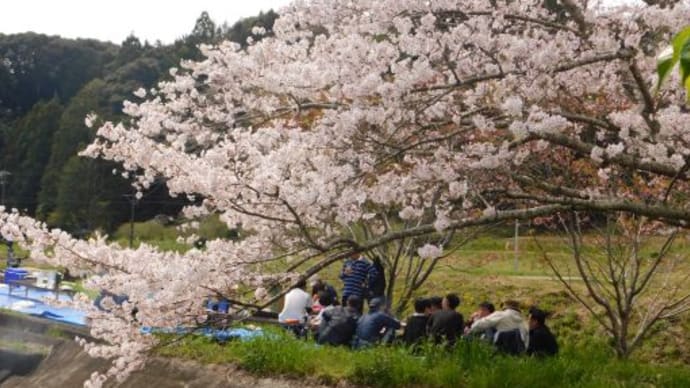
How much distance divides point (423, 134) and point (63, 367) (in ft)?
26.8

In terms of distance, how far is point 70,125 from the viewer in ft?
138

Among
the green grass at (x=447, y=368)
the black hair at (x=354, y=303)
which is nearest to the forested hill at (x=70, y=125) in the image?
the black hair at (x=354, y=303)

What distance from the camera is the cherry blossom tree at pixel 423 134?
204 inches

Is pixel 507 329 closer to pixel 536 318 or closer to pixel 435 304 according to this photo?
pixel 536 318

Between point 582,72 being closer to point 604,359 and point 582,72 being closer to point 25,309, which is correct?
point 604,359

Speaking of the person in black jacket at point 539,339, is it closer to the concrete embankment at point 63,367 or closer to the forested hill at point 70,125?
the concrete embankment at point 63,367

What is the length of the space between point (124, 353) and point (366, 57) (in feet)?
9.03

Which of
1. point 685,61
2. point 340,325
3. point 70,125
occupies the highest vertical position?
point 70,125

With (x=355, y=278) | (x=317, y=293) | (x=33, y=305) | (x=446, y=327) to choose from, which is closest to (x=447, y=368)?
(x=446, y=327)

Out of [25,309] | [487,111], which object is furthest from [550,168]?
[25,309]

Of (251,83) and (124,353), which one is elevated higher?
(251,83)

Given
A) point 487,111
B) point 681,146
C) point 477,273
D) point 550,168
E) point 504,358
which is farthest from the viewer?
point 477,273

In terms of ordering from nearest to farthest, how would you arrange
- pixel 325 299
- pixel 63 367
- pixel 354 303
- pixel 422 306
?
pixel 422 306
pixel 354 303
pixel 325 299
pixel 63 367

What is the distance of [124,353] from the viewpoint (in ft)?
18.6
